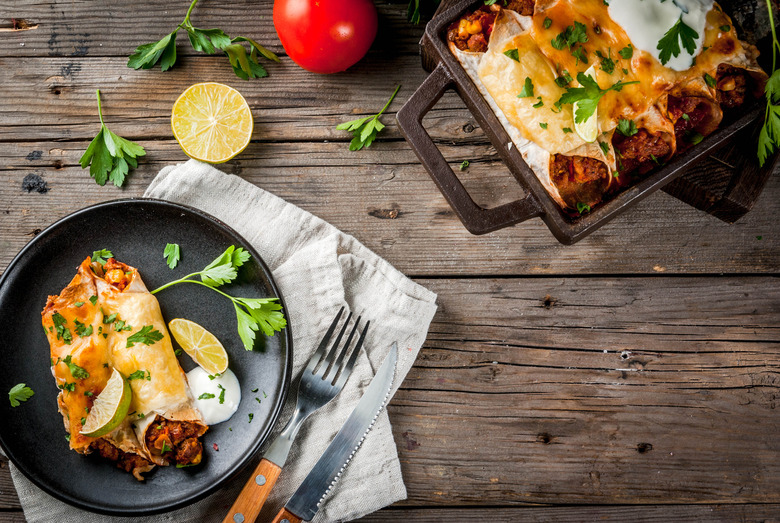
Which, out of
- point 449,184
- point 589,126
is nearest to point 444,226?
point 449,184

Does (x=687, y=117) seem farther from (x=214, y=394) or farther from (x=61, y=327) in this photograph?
(x=61, y=327)

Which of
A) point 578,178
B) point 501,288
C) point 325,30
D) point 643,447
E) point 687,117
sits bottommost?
point 643,447

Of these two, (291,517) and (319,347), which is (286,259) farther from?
(291,517)

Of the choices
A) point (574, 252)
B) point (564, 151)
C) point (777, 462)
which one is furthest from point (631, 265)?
point (777, 462)

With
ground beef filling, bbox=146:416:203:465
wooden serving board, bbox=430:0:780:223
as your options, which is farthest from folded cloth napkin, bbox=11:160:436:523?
wooden serving board, bbox=430:0:780:223

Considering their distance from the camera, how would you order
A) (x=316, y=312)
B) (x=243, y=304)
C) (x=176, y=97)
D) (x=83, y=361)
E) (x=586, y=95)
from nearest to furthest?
(x=586, y=95) → (x=83, y=361) → (x=243, y=304) → (x=316, y=312) → (x=176, y=97)

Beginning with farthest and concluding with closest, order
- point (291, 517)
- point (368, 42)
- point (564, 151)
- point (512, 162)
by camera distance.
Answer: point (368, 42)
point (291, 517)
point (512, 162)
point (564, 151)

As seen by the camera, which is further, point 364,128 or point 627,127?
point 364,128

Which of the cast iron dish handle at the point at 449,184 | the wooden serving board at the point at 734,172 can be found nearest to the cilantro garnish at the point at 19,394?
the cast iron dish handle at the point at 449,184
